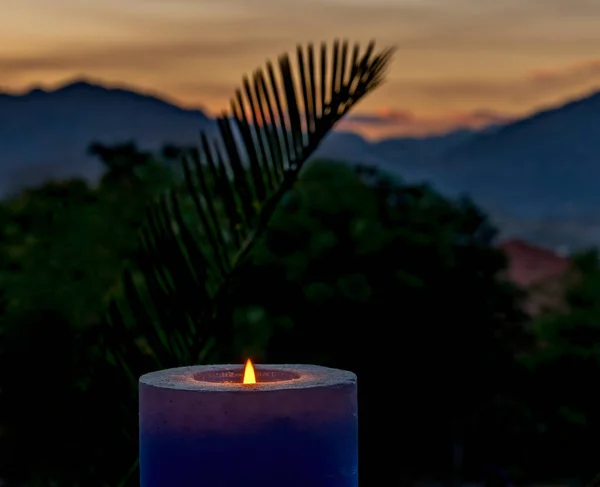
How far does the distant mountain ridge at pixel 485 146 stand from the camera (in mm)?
33375

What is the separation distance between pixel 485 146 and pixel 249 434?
1663 inches

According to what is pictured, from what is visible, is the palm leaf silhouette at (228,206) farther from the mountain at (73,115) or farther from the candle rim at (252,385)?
the mountain at (73,115)

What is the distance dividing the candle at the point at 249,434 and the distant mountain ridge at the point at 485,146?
27.1 metres

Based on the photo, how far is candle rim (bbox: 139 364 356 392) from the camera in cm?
133

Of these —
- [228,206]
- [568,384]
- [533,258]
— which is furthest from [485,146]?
[228,206]

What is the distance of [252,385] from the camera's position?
4.45 ft

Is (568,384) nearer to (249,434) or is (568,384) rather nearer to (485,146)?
(249,434)

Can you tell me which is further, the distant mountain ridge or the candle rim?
the distant mountain ridge

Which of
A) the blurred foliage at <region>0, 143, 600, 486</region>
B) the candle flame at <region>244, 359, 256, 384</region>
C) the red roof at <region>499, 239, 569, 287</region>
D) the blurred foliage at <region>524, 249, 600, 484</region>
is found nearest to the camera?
the candle flame at <region>244, 359, 256, 384</region>

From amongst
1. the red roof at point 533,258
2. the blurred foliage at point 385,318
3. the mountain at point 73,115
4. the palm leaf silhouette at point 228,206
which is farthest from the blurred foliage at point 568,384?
the mountain at point 73,115

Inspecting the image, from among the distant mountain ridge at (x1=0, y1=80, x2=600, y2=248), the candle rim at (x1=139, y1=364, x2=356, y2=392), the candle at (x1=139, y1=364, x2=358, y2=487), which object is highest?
the distant mountain ridge at (x1=0, y1=80, x2=600, y2=248)

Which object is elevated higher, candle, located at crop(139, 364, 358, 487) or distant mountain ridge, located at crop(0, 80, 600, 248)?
distant mountain ridge, located at crop(0, 80, 600, 248)

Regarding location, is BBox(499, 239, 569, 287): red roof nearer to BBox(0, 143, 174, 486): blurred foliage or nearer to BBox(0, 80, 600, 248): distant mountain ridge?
BBox(0, 80, 600, 248): distant mountain ridge

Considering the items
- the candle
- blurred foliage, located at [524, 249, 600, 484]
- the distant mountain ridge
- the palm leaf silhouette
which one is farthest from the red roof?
the candle
